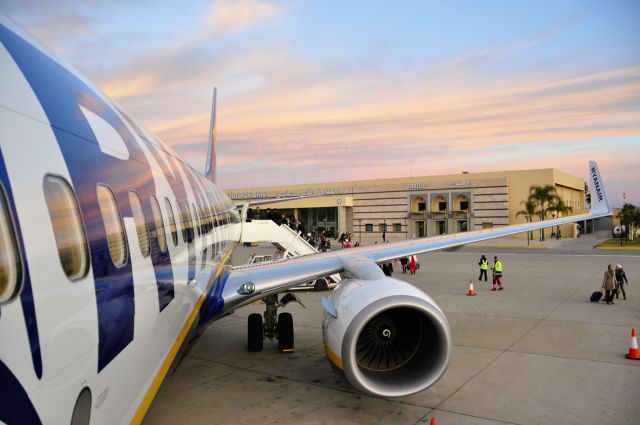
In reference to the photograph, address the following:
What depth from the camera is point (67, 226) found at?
305 cm

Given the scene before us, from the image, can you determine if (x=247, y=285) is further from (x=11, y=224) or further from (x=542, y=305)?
(x=542, y=305)

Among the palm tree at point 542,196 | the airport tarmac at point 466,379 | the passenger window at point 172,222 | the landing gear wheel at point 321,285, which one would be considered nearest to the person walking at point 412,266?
the landing gear wheel at point 321,285

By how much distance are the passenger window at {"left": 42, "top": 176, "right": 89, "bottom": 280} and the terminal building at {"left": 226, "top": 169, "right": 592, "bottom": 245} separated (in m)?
56.6

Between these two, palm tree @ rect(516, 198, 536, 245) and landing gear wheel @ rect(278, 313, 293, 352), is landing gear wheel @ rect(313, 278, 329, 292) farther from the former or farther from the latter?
palm tree @ rect(516, 198, 536, 245)

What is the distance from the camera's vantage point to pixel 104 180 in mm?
3846

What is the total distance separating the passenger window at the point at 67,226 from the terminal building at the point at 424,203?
5665 centimetres

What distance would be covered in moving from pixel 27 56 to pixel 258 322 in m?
9.40

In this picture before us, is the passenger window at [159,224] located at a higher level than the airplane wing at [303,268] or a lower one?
higher

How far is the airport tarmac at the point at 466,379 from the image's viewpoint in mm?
7855

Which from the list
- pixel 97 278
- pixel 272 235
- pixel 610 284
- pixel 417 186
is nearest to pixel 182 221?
pixel 97 278

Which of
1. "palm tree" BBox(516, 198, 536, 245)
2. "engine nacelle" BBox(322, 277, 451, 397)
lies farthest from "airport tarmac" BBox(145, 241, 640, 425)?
"palm tree" BBox(516, 198, 536, 245)

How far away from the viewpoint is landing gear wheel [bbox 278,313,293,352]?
11719 millimetres

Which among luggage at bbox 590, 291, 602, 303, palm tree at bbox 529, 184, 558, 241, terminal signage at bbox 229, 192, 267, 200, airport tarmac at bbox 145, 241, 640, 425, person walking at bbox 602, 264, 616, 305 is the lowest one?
airport tarmac at bbox 145, 241, 640, 425

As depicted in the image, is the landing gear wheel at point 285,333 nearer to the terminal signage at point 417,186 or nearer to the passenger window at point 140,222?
the passenger window at point 140,222
